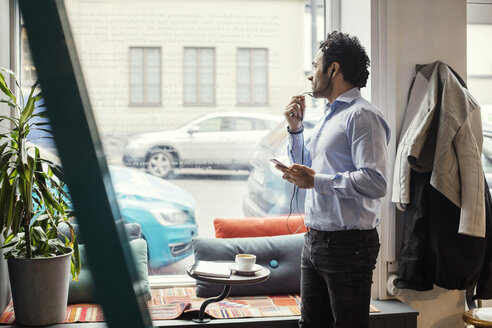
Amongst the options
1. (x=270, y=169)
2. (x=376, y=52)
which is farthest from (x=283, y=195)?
(x=376, y=52)

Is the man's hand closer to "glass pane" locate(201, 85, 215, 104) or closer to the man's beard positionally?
the man's beard

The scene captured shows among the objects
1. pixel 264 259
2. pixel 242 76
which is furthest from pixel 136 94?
pixel 264 259

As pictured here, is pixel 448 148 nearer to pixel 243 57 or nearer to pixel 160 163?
pixel 243 57

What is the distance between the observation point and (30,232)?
2781 millimetres

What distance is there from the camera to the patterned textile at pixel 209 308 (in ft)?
9.36

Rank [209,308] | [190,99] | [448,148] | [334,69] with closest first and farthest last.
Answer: [334,69]
[448,148]
[209,308]
[190,99]

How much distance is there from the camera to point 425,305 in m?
3.28

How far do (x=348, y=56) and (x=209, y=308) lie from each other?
1590 millimetres

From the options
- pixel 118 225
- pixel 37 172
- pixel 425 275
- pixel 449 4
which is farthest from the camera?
pixel 449 4

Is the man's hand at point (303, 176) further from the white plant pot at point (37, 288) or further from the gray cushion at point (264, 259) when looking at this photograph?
the white plant pot at point (37, 288)

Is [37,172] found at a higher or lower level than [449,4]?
lower

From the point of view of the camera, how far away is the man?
208cm

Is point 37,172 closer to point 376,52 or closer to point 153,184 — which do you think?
point 153,184

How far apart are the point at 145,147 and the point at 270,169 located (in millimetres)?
819
